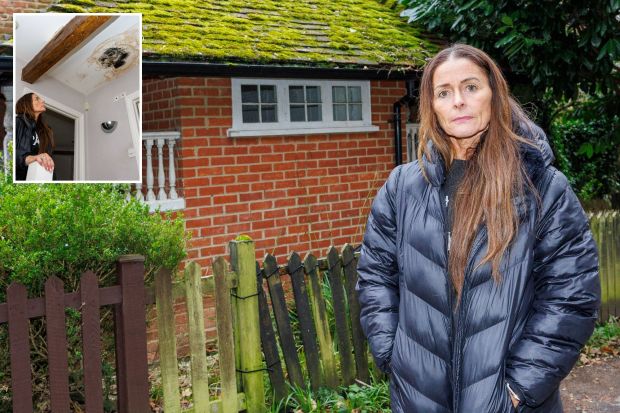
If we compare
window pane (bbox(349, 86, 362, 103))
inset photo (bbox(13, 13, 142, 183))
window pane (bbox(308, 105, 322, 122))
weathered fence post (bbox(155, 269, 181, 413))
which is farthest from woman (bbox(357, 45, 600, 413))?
window pane (bbox(349, 86, 362, 103))

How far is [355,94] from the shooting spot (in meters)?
8.38

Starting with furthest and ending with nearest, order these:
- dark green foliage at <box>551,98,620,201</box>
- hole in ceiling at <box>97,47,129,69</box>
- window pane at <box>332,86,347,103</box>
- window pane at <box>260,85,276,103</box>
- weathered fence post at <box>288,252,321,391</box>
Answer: dark green foliage at <box>551,98,620,201</box>
window pane at <box>332,86,347,103</box>
window pane at <box>260,85,276,103</box>
weathered fence post at <box>288,252,321,391</box>
hole in ceiling at <box>97,47,129,69</box>

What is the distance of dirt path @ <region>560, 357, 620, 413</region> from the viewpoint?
5.37m

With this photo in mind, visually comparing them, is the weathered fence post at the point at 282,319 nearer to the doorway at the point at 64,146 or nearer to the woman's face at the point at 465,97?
the doorway at the point at 64,146

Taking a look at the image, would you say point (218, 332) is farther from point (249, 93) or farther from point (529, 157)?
point (249, 93)

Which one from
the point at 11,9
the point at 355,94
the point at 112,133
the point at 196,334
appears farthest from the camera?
the point at 355,94

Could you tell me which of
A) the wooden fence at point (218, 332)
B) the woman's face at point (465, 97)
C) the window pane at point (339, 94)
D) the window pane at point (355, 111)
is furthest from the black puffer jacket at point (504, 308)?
the window pane at point (355, 111)

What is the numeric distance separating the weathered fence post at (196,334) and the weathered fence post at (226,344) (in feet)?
0.49

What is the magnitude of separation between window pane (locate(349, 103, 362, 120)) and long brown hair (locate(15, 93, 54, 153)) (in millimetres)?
5090

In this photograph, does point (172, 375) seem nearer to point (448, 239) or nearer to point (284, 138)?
point (448, 239)

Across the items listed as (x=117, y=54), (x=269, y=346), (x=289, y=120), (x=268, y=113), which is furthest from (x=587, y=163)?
(x=117, y=54)

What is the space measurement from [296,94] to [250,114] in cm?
64

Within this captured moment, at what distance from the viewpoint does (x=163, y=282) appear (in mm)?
4020

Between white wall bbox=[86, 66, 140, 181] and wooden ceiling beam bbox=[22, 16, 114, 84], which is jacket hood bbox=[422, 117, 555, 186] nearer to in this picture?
white wall bbox=[86, 66, 140, 181]
